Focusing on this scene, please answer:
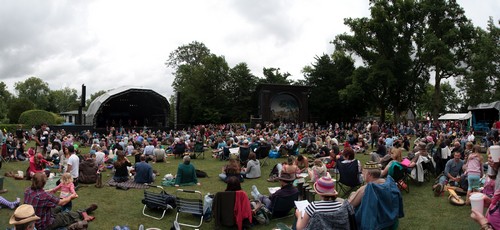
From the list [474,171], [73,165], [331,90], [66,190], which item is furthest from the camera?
[331,90]

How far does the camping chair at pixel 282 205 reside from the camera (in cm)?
704

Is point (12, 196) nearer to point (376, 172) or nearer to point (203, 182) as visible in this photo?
point (203, 182)

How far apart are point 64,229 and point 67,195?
1152mm

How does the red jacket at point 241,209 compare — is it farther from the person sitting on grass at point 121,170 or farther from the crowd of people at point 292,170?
the person sitting on grass at point 121,170

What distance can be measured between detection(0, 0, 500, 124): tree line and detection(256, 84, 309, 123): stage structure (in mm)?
4778

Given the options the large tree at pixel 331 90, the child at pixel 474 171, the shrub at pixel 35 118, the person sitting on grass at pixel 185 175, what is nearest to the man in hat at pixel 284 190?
the person sitting on grass at pixel 185 175

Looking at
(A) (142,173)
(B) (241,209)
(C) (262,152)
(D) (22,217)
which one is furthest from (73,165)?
(C) (262,152)

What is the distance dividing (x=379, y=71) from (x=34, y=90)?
81525mm

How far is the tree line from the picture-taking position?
3131cm

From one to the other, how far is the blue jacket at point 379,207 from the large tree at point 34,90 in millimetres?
92878

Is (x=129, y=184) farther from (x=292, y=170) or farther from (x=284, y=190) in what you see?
(x=284, y=190)

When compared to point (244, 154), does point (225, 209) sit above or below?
below

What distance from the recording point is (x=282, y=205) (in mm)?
7066

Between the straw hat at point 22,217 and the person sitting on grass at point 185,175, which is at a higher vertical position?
the straw hat at point 22,217
